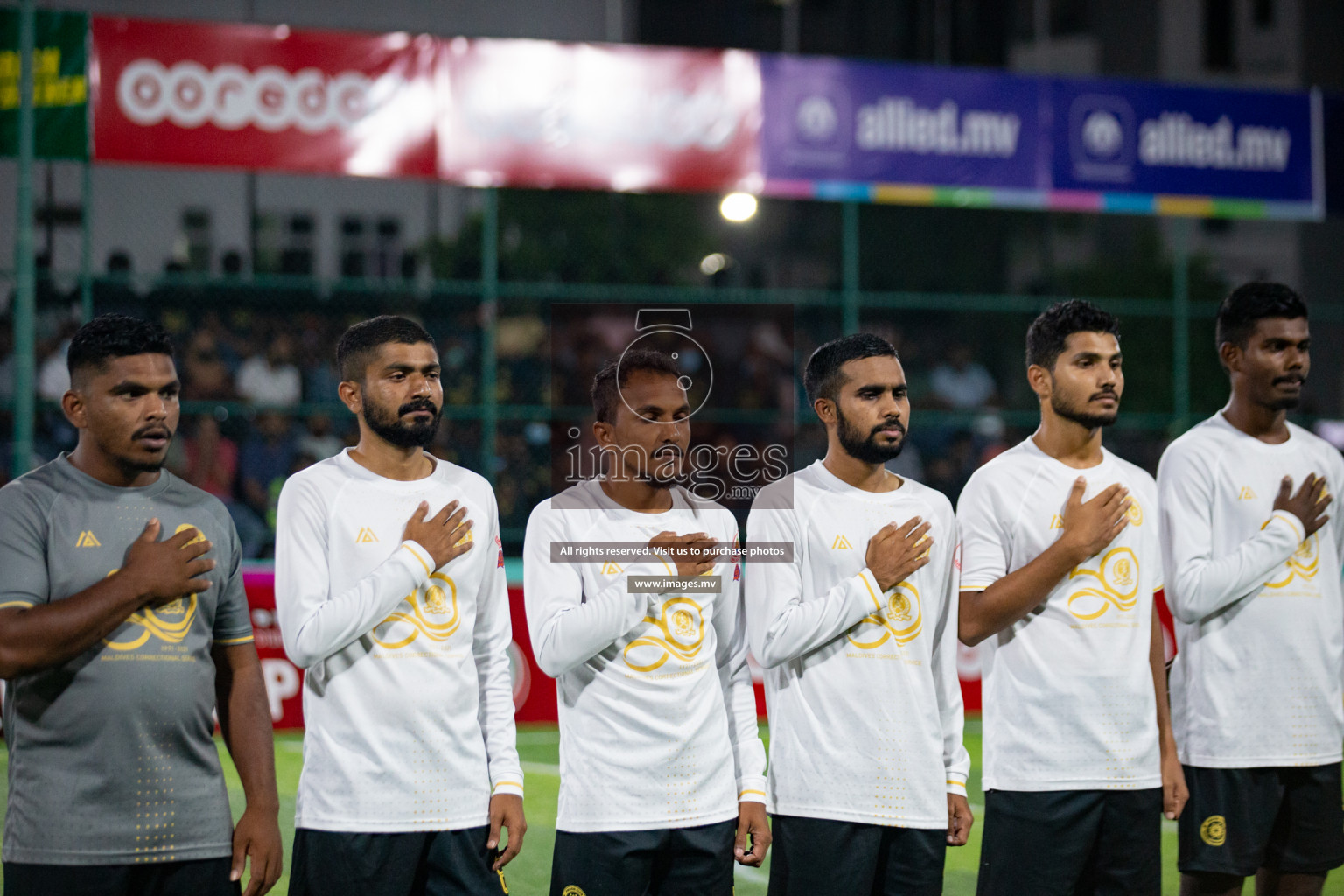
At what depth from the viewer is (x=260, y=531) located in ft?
37.3

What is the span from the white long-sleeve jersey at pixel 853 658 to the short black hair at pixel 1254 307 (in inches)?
A: 62.9

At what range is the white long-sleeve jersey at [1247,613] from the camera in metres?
4.81

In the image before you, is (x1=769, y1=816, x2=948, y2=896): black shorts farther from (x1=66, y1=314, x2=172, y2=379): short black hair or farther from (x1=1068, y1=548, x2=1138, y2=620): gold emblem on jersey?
(x1=66, y1=314, x2=172, y2=379): short black hair

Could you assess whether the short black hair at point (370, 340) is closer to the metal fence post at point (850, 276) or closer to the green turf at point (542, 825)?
the green turf at point (542, 825)

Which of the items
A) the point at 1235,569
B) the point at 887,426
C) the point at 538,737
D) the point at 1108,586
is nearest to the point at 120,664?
the point at 887,426

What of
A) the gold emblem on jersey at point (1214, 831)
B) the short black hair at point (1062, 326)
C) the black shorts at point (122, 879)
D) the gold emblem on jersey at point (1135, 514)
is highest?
the short black hair at point (1062, 326)

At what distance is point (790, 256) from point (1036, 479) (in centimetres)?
4626

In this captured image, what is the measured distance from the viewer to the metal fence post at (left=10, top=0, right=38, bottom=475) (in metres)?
9.16

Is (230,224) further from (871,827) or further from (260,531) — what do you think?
(871,827)

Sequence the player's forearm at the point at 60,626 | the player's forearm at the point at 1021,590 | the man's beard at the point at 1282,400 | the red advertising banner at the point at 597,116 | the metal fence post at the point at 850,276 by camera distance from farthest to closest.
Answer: the metal fence post at the point at 850,276 → the red advertising banner at the point at 597,116 → the man's beard at the point at 1282,400 → the player's forearm at the point at 1021,590 → the player's forearm at the point at 60,626

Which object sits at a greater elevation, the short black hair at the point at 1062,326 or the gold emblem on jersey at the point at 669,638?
the short black hair at the point at 1062,326

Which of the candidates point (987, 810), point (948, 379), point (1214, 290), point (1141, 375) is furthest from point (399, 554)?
point (1214, 290)

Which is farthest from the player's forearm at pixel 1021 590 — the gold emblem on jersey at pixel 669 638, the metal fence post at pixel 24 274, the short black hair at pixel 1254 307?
the metal fence post at pixel 24 274

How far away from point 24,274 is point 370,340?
6.51 m
